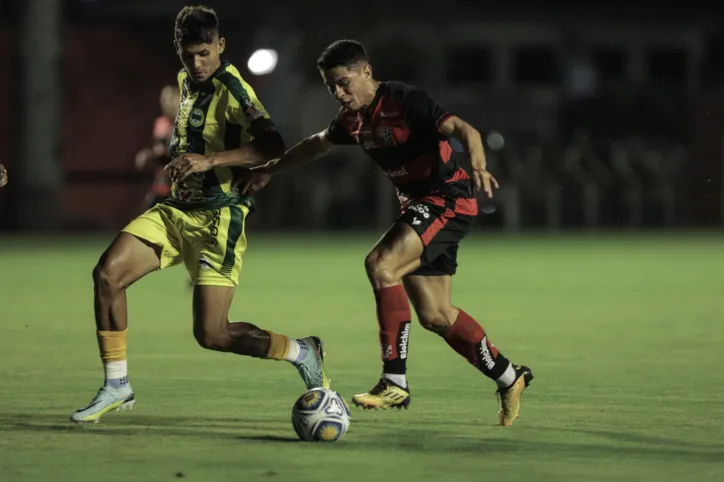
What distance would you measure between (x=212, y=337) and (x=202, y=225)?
566 millimetres

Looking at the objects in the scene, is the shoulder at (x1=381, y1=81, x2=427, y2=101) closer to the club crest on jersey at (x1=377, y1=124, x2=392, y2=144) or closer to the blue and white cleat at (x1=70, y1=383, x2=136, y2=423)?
the club crest on jersey at (x1=377, y1=124, x2=392, y2=144)

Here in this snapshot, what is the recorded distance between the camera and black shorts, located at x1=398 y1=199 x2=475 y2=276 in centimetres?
854

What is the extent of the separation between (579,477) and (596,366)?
172 inches

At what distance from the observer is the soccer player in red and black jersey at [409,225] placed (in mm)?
8430

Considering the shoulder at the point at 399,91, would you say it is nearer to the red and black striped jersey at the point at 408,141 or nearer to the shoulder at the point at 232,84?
the red and black striped jersey at the point at 408,141

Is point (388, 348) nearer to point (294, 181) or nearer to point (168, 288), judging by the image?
point (168, 288)

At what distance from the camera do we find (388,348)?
8578 millimetres

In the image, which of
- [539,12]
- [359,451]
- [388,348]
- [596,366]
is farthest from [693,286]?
[539,12]

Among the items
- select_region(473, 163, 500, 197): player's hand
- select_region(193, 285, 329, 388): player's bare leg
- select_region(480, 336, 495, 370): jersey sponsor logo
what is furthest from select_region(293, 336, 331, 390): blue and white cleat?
select_region(473, 163, 500, 197): player's hand

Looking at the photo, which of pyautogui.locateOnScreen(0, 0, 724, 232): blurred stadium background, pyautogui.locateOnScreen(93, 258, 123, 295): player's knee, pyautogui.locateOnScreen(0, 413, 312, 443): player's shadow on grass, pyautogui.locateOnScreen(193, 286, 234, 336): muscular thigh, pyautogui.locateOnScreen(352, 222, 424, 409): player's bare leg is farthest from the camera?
pyautogui.locateOnScreen(0, 0, 724, 232): blurred stadium background

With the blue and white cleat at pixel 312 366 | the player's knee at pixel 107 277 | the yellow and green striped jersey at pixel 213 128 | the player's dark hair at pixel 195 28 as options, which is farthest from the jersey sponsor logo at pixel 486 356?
the player's dark hair at pixel 195 28

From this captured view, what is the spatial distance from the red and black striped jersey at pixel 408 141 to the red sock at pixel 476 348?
62 cm

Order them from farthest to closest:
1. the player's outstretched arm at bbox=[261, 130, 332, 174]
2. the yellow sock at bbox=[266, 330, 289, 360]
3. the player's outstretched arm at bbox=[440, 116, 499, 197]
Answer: the player's outstretched arm at bbox=[261, 130, 332, 174], the yellow sock at bbox=[266, 330, 289, 360], the player's outstretched arm at bbox=[440, 116, 499, 197]

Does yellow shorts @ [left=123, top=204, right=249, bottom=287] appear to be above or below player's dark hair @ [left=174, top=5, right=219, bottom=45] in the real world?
below
